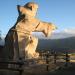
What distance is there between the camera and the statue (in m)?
20.5

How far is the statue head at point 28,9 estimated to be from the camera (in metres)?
20.5

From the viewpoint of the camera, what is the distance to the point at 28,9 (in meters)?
20.6

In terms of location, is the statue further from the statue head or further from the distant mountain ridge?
the distant mountain ridge

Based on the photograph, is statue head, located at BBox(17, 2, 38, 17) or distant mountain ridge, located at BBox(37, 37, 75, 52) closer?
statue head, located at BBox(17, 2, 38, 17)

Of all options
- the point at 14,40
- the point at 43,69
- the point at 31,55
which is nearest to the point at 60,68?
the point at 43,69

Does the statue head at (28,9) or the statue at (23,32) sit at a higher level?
the statue head at (28,9)

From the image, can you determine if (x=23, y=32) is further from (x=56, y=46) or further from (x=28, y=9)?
(x=56, y=46)

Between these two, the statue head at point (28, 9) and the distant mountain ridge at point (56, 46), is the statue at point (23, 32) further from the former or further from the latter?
the distant mountain ridge at point (56, 46)

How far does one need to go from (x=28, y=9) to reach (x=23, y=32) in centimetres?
145

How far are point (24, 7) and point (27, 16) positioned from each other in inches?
24.2

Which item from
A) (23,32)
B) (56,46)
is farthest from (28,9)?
(56,46)

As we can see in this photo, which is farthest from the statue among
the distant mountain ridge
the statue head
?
the distant mountain ridge

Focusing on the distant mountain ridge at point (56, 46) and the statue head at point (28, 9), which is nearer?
the statue head at point (28, 9)

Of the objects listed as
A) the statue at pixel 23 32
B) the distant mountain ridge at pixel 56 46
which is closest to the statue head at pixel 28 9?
the statue at pixel 23 32
